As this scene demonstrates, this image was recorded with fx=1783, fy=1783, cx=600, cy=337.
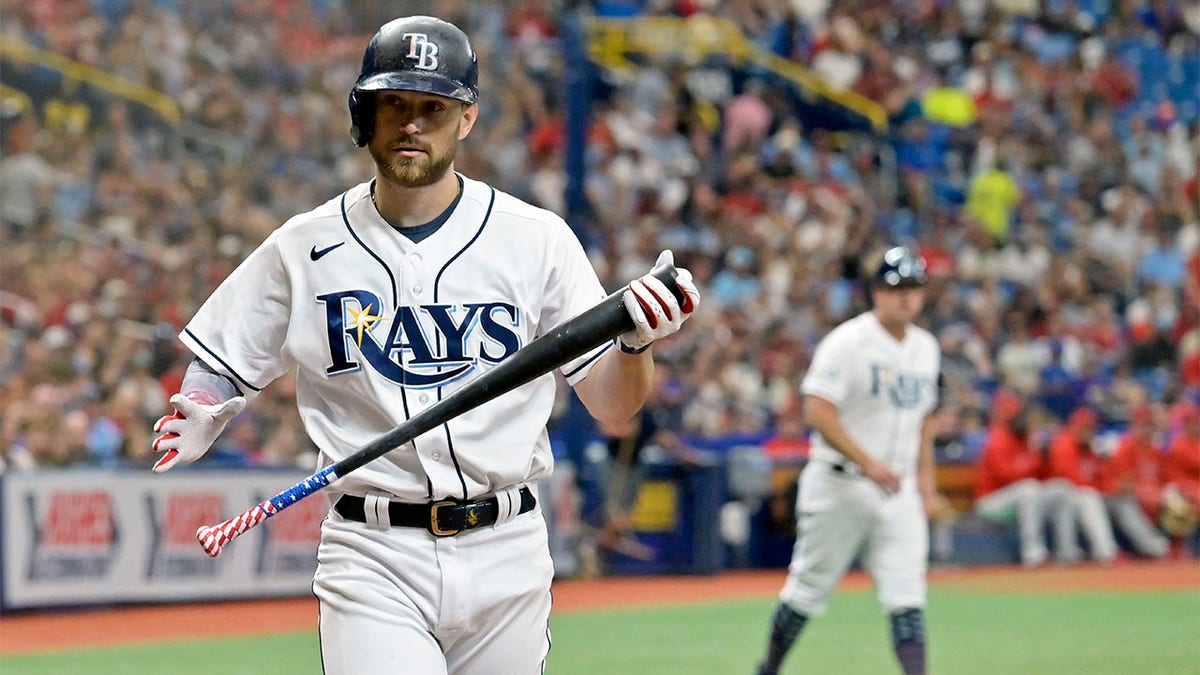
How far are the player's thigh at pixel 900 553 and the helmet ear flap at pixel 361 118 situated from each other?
15.0 feet

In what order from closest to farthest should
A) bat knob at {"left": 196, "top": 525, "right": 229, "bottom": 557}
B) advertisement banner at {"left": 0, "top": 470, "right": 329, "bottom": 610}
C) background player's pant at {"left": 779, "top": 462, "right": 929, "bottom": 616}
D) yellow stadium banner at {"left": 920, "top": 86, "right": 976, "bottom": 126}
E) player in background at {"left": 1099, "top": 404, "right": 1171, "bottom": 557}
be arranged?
1. bat knob at {"left": 196, "top": 525, "right": 229, "bottom": 557}
2. background player's pant at {"left": 779, "top": 462, "right": 929, "bottom": 616}
3. advertisement banner at {"left": 0, "top": 470, "right": 329, "bottom": 610}
4. player in background at {"left": 1099, "top": 404, "right": 1171, "bottom": 557}
5. yellow stadium banner at {"left": 920, "top": 86, "right": 976, "bottom": 126}

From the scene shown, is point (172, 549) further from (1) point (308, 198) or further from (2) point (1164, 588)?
(2) point (1164, 588)

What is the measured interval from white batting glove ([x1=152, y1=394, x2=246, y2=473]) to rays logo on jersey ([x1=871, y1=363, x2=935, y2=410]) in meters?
4.95

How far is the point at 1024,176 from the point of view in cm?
2128

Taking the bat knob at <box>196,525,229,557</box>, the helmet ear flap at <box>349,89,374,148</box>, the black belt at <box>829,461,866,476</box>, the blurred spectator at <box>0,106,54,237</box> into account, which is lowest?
the black belt at <box>829,461,866,476</box>

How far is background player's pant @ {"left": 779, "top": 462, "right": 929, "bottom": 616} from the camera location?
807cm

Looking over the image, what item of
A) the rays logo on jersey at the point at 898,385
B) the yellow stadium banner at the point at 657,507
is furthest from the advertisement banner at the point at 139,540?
the rays logo on jersey at the point at 898,385

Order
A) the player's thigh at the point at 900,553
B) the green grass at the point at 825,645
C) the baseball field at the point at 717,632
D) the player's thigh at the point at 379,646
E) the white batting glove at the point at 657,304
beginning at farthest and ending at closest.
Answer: the baseball field at the point at 717,632 < the green grass at the point at 825,645 < the player's thigh at the point at 900,553 < the player's thigh at the point at 379,646 < the white batting glove at the point at 657,304

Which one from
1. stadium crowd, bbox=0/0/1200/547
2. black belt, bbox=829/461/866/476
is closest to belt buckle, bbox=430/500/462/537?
black belt, bbox=829/461/866/476

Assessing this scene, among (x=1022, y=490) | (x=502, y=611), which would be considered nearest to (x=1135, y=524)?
(x=1022, y=490)

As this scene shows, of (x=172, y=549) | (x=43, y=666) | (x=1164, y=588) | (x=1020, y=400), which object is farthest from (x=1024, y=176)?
(x=43, y=666)

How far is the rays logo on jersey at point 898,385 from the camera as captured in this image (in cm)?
843

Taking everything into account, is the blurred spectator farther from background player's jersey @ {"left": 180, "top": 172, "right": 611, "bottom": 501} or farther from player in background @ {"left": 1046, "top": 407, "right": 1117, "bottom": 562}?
background player's jersey @ {"left": 180, "top": 172, "right": 611, "bottom": 501}

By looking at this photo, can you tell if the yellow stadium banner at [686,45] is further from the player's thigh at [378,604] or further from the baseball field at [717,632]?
the player's thigh at [378,604]
